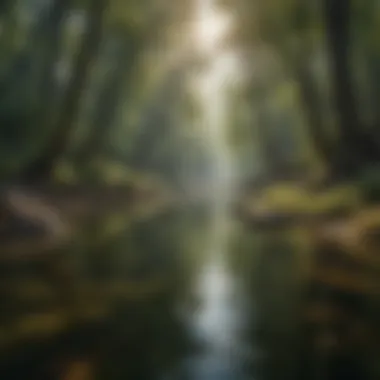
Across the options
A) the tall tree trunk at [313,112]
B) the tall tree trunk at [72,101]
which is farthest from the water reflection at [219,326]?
the tall tree trunk at [72,101]

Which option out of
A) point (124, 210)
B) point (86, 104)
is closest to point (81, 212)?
point (124, 210)

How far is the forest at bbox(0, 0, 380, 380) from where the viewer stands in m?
2.07

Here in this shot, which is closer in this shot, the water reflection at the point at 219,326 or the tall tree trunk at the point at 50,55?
the water reflection at the point at 219,326

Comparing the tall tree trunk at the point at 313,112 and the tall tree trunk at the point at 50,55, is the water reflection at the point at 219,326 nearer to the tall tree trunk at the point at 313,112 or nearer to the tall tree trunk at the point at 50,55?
the tall tree trunk at the point at 313,112

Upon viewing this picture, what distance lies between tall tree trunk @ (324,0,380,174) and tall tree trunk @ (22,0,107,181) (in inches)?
25.8

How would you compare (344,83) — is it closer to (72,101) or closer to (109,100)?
(109,100)

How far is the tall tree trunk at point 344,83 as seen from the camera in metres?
2.14

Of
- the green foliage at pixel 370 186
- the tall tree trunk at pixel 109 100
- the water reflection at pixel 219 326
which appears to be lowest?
the water reflection at pixel 219 326

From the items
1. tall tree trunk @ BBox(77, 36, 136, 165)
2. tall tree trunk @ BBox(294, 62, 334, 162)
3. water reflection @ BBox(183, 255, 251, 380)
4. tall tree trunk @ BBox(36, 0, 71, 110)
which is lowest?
water reflection @ BBox(183, 255, 251, 380)

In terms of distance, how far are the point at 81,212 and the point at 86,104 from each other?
1.02ft

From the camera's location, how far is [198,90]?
2182mm

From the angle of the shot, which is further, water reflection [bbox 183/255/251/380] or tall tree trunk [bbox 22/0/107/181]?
tall tree trunk [bbox 22/0/107/181]

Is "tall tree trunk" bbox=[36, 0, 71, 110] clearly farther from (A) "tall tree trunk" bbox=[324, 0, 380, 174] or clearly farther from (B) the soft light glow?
(A) "tall tree trunk" bbox=[324, 0, 380, 174]

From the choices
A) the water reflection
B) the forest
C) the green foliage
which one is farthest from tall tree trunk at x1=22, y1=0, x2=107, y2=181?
the green foliage
